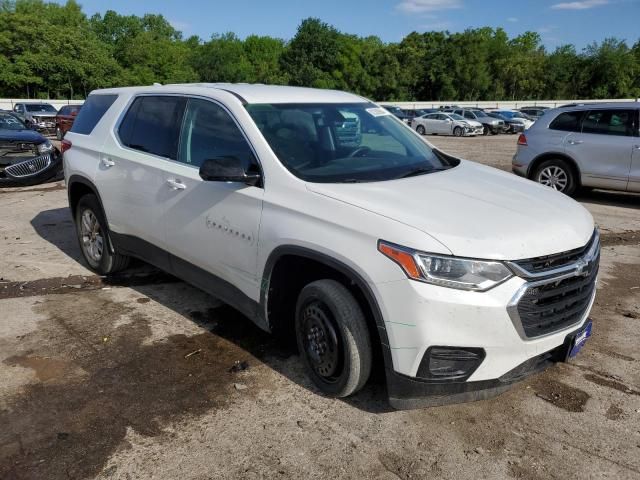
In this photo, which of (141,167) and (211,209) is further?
(141,167)

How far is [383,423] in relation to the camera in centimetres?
320

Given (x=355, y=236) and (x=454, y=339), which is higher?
(x=355, y=236)

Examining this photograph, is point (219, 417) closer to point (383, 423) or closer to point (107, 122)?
point (383, 423)

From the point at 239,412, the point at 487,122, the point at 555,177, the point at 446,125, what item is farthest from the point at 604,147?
the point at 487,122

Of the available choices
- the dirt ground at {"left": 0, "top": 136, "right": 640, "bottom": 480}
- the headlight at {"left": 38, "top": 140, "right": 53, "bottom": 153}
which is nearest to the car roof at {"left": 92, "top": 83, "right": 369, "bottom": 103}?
the dirt ground at {"left": 0, "top": 136, "right": 640, "bottom": 480}

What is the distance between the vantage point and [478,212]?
122 inches

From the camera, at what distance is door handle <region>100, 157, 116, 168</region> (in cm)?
505

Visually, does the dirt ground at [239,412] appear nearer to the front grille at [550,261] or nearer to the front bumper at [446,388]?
the front bumper at [446,388]

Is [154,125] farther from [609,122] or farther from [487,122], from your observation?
[487,122]

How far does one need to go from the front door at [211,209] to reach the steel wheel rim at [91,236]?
5.03ft

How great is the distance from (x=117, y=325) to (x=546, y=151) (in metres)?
8.21

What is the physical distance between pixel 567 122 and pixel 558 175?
934 mm

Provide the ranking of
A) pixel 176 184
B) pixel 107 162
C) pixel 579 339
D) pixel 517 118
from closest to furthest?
pixel 579 339
pixel 176 184
pixel 107 162
pixel 517 118

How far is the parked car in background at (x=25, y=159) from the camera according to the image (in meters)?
11.2
